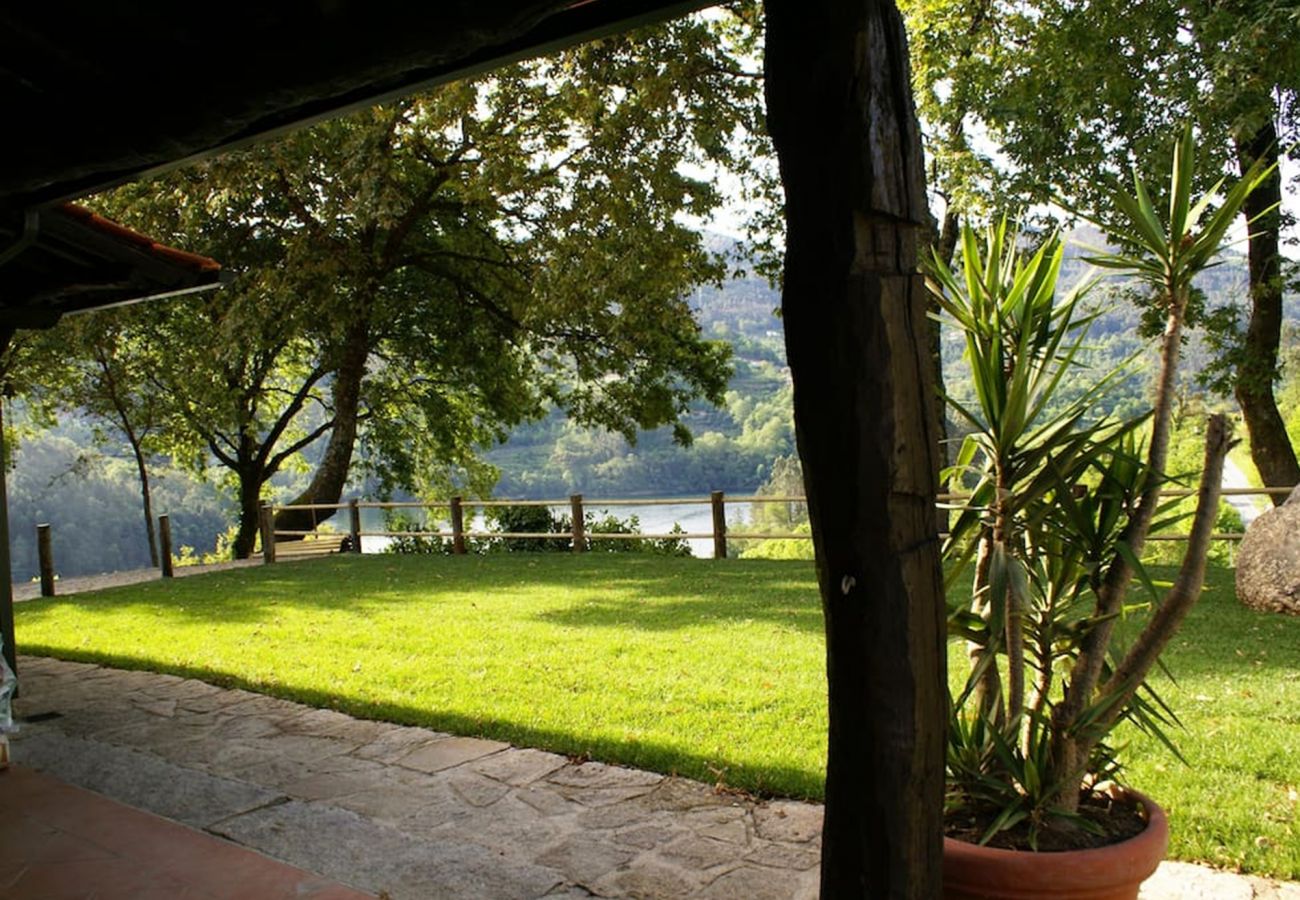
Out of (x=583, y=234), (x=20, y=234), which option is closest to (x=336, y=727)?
(x=20, y=234)

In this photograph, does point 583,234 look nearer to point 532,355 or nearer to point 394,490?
point 532,355

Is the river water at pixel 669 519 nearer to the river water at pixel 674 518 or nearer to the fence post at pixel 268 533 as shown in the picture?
the river water at pixel 674 518

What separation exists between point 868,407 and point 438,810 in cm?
259

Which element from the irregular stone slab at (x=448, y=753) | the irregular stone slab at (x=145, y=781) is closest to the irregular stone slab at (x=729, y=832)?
the irregular stone slab at (x=448, y=753)

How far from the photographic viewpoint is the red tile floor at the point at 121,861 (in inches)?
121

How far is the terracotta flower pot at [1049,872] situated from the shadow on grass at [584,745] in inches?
59.6

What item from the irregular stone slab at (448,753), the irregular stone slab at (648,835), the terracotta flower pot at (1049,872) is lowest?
the irregular stone slab at (648,835)

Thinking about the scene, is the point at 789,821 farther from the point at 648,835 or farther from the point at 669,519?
the point at 669,519

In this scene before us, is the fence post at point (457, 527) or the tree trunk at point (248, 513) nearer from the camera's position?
the fence post at point (457, 527)

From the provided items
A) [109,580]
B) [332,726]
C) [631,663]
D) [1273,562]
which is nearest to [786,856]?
[332,726]

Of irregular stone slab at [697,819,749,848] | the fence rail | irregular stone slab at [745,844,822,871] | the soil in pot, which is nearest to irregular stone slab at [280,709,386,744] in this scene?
irregular stone slab at [697,819,749,848]

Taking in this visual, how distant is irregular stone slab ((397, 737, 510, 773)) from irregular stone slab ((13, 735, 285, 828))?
586 mm

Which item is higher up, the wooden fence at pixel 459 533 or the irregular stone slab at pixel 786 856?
the wooden fence at pixel 459 533

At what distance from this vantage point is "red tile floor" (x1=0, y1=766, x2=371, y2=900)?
121 inches
